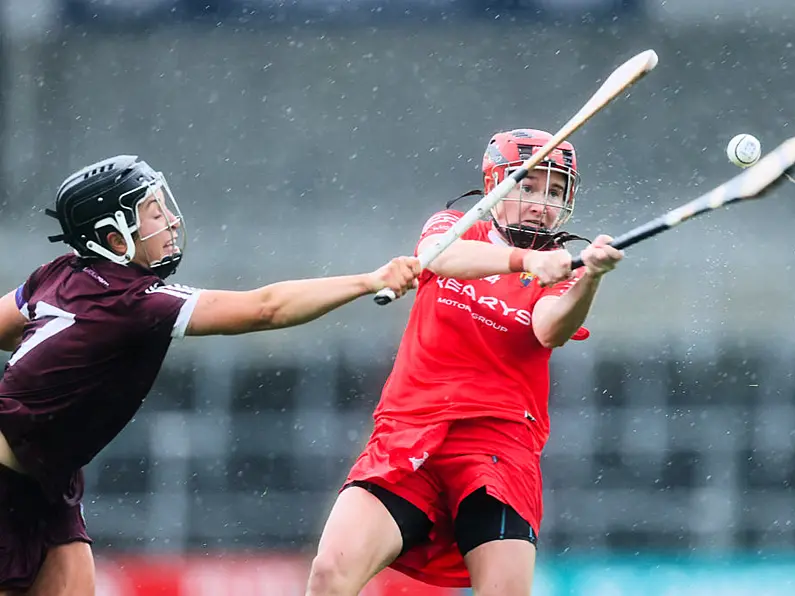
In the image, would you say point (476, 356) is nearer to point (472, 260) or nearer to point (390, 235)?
point (472, 260)

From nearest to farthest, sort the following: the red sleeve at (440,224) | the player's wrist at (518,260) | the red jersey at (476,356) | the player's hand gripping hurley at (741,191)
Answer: the player's hand gripping hurley at (741,191) → the player's wrist at (518,260) → the red jersey at (476,356) → the red sleeve at (440,224)

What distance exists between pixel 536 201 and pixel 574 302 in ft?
1.47

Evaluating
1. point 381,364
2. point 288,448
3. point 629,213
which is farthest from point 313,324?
point 629,213

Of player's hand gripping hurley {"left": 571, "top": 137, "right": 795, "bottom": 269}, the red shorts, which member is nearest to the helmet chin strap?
the red shorts

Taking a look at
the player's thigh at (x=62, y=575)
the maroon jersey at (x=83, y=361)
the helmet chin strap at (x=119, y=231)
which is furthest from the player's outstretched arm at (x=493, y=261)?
the player's thigh at (x=62, y=575)

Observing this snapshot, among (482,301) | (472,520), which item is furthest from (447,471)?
(482,301)

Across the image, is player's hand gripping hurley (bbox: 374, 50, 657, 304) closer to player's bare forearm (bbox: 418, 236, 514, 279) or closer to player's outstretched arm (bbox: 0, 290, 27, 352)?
player's bare forearm (bbox: 418, 236, 514, 279)

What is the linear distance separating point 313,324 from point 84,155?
3.55 meters

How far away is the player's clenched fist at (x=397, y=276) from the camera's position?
419cm

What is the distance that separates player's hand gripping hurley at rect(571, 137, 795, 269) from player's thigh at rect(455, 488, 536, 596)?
36.7 inches

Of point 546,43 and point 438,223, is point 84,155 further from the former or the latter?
point 438,223

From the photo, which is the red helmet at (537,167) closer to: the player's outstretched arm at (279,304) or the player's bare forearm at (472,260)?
the player's bare forearm at (472,260)

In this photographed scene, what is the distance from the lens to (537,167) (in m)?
4.59

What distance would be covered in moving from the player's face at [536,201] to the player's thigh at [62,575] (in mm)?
1685
